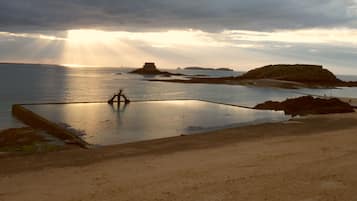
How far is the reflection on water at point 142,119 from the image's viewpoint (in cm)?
2283

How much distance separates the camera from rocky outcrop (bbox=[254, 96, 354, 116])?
34031mm

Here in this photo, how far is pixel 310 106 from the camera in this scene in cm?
3597

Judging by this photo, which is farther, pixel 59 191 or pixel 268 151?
pixel 268 151

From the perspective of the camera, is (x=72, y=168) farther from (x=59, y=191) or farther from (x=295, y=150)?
(x=295, y=150)

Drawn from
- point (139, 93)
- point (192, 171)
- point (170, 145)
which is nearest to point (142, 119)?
point (170, 145)

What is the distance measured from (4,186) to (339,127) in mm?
19456

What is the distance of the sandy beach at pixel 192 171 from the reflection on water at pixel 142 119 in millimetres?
4749

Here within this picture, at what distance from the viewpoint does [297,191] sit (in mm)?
10312

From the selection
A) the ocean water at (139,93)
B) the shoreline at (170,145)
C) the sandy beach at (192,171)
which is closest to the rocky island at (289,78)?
the ocean water at (139,93)

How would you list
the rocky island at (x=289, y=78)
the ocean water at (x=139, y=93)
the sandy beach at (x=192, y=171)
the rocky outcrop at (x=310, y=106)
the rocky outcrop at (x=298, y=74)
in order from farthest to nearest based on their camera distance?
the rocky outcrop at (x=298, y=74), the rocky island at (x=289, y=78), the ocean water at (x=139, y=93), the rocky outcrop at (x=310, y=106), the sandy beach at (x=192, y=171)

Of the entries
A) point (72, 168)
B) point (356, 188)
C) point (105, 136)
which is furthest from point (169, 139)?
point (356, 188)

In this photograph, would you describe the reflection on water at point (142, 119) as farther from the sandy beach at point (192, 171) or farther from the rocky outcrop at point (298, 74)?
the rocky outcrop at point (298, 74)

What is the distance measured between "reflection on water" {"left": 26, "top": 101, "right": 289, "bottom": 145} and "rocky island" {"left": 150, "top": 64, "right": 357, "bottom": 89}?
61991mm

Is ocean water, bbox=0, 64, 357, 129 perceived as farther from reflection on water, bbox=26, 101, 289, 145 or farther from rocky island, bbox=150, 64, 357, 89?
rocky island, bbox=150, 64, 357, 89
